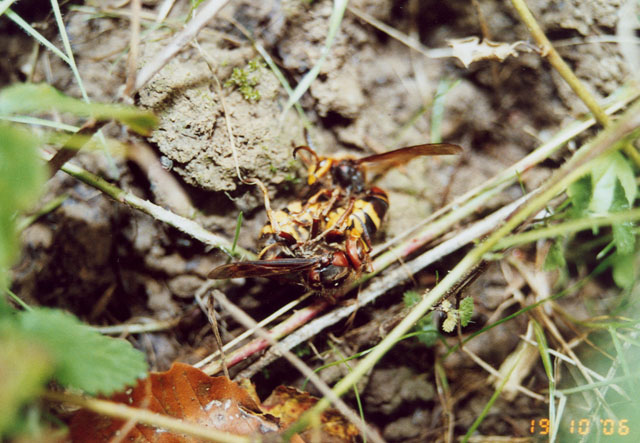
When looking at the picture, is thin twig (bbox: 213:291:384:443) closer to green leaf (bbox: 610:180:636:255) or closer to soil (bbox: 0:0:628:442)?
soil (bbox: 0:0:628:442)

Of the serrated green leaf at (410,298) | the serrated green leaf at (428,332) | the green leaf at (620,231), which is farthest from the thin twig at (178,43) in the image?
the green leaf at (620,231)

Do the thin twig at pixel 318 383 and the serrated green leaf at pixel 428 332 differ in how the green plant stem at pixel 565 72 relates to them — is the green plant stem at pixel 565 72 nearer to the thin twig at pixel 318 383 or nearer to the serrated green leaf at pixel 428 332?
the serrated green leaf at pixel 428 332

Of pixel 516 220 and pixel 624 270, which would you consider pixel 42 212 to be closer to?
pixel 516 220

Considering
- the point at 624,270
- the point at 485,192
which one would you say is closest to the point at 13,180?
the point at 485,192

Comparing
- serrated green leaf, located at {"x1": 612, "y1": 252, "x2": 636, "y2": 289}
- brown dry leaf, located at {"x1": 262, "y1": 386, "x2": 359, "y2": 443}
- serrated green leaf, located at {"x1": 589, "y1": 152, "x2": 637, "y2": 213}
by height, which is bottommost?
brown dry leaf, located at {"x1": 262, "y1": 386, "x2": 359, "y2": 443}

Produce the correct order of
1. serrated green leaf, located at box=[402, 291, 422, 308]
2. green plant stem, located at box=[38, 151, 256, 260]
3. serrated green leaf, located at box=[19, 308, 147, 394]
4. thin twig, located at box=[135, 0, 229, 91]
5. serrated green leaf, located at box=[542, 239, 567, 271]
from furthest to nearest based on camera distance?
serrated green leaf, located at box=[542, 239, 567, 271]
serrated green leaf, located at box=[402, 291, 422, 308]
green plant stem, located at box=[38, 151, 256, 260]
thin twig, located at box=[135, 0, 229, 91]
serrated green leaf, located at box=[19, 308, 147, 394]

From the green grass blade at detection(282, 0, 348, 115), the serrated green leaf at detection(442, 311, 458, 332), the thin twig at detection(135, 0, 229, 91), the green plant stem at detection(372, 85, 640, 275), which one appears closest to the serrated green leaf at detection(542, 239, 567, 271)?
the green plant stem at detection(372, 85, 640, 275)

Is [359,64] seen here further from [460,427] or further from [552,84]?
[460,427]

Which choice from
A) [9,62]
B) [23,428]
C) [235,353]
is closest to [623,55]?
[235,353]
